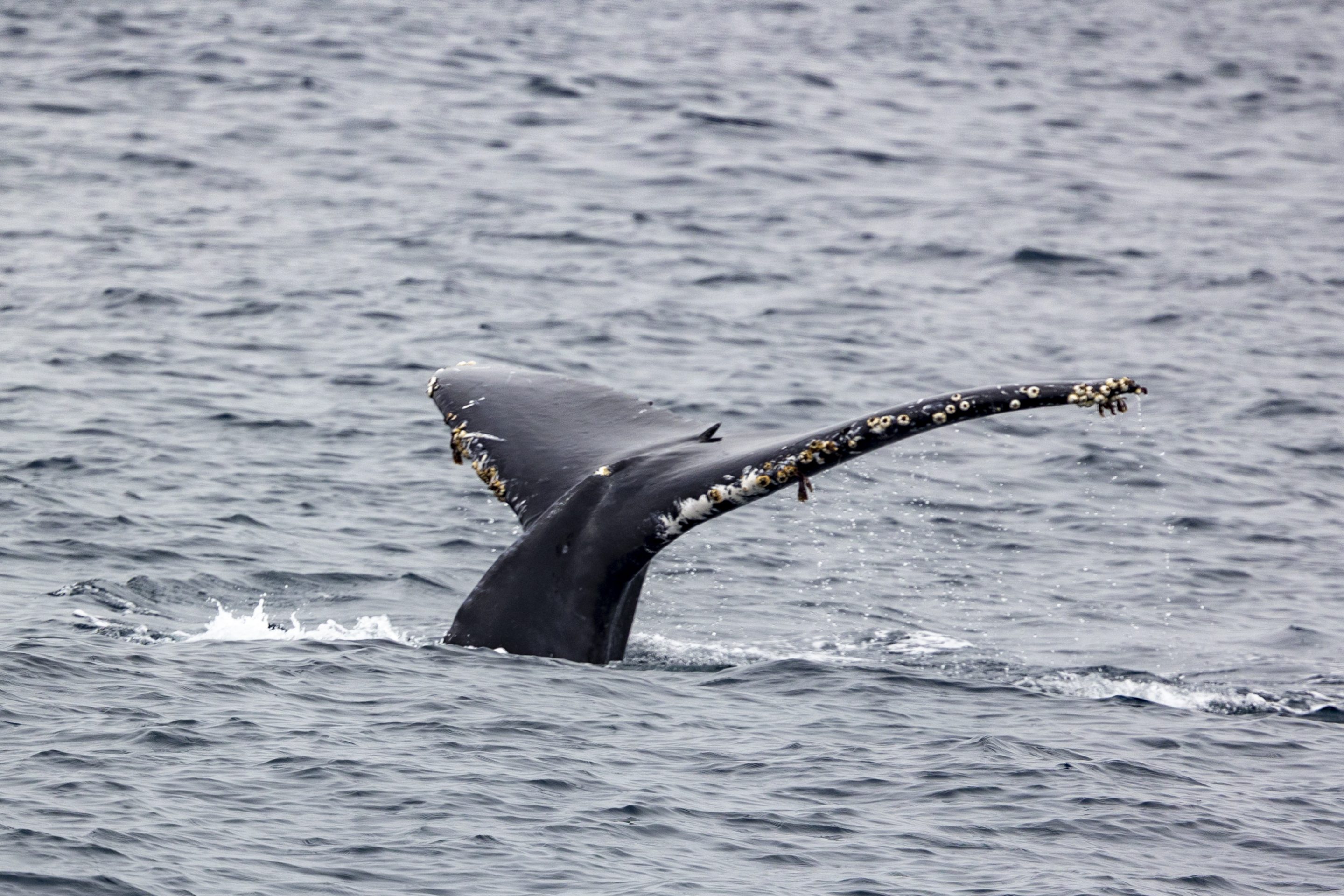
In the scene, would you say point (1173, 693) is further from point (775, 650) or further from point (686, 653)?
point (686, 653)

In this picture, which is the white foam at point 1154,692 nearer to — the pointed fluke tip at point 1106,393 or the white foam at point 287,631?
the white foam at point 287,631

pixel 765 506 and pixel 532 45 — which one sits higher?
pixel 532 45

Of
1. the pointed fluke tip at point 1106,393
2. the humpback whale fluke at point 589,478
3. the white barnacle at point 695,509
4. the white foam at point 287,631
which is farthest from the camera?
the white foam at point 287,631

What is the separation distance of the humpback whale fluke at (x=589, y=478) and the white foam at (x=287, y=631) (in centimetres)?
132

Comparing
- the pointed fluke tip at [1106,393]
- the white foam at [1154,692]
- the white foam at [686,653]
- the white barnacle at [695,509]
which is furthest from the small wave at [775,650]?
the pointed fluke tip at [1106,393]

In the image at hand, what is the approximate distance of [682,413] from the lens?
54.4 ft

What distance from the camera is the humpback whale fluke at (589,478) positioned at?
24.6ft

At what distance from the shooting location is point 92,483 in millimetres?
13531

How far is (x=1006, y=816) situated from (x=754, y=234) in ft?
54.8

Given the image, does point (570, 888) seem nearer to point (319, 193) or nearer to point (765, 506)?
point (765, 506)

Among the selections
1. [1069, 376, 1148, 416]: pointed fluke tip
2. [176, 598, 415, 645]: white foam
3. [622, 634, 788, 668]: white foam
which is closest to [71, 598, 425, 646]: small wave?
[176, 598, 415, 645]: white foam

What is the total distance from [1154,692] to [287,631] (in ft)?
15.5

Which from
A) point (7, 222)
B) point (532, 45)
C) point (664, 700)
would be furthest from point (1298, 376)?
point (532, 45)

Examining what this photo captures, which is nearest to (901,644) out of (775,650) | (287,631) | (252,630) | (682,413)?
(775,650)
